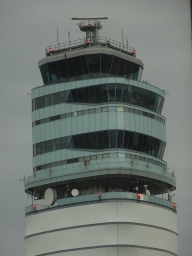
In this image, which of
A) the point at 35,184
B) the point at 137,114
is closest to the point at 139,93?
the point at 137,114

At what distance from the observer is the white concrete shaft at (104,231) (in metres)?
117

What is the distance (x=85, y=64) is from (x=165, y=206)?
86.9ft

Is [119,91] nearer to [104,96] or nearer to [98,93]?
[104,96]

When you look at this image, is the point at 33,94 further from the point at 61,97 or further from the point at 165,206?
the point at 165,206

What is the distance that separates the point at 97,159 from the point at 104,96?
10.6m

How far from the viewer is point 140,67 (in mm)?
132875

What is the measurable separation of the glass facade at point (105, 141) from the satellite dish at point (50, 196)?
7.21 metres

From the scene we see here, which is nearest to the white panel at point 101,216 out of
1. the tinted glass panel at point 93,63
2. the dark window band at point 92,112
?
the dark window band at point 92,112

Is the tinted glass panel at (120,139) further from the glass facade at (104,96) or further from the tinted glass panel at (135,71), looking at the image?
the tinted glass panel at (135,71)

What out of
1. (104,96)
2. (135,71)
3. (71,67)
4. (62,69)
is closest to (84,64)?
(71,67)

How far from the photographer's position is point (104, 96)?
12594 cm

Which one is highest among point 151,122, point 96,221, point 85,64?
point 85,64

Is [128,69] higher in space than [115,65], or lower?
higher

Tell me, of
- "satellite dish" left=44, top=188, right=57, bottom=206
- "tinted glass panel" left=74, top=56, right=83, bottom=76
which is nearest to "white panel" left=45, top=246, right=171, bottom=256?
"satellite dish" left=44, top=188, right=57, bottom=206
